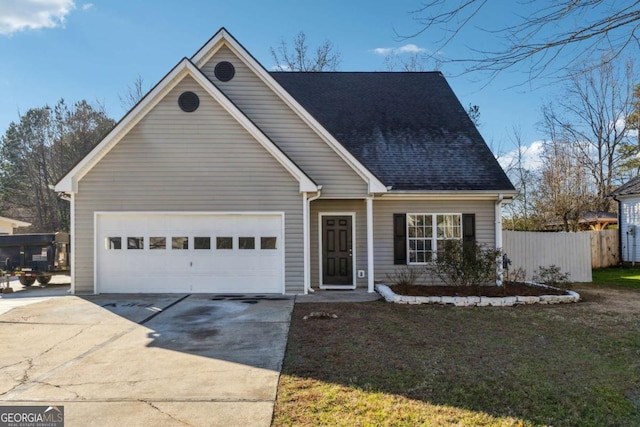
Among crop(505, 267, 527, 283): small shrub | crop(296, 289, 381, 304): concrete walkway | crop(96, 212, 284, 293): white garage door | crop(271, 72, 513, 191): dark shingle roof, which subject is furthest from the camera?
crop(505, 267, 527, 283): small shrub

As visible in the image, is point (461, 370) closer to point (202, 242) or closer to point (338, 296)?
point (338, 296)

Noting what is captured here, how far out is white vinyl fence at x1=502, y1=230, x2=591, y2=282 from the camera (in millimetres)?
13406

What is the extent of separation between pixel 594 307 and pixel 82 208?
12.5 metres

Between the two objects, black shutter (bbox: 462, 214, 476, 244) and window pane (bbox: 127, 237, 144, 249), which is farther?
black shutter (bbox: 462, 214, 476, 244)

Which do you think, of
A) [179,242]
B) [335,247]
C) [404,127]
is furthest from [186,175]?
[404,127]

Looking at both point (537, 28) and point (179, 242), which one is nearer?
point (537, 28)

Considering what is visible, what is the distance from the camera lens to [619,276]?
15703 millimetres

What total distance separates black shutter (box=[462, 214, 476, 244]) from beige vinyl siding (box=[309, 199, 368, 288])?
2.91 m

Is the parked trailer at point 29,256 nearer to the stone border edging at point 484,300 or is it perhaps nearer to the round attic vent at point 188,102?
the round attic vent at point 188,102

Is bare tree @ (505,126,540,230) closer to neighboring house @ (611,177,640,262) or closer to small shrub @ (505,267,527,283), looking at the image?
neighboring house @ (611,177,640,262)

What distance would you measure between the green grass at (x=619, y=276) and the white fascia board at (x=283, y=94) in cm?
920

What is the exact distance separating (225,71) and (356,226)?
5.79 m

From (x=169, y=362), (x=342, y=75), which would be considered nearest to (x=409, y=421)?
(x=169, y=362)

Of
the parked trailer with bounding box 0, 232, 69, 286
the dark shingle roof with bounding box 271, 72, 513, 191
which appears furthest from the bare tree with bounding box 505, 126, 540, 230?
the parked trailer with bounding box 0, 232, 69, 286
